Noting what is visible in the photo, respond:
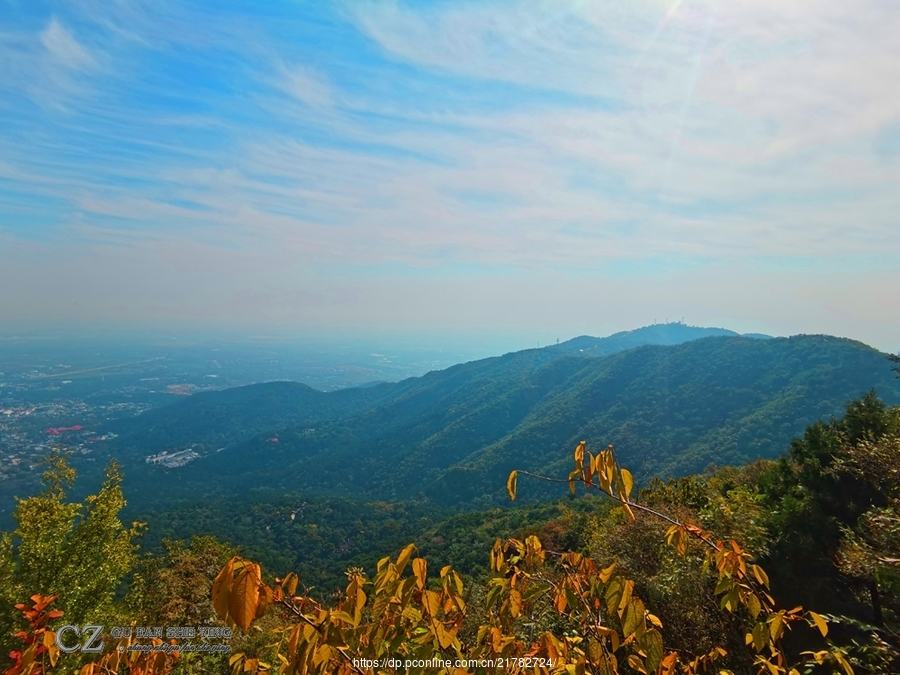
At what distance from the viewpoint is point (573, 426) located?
10856 cm

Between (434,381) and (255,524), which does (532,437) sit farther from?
(434,381)

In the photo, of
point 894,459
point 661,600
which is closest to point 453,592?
point 661,600

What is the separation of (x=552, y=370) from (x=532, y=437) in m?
56.6

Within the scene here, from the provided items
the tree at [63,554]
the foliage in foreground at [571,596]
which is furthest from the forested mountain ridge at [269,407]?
the foliage in foreground at [571,596]

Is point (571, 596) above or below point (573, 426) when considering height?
above

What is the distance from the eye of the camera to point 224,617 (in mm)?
1307

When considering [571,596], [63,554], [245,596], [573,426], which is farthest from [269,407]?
[245,596]

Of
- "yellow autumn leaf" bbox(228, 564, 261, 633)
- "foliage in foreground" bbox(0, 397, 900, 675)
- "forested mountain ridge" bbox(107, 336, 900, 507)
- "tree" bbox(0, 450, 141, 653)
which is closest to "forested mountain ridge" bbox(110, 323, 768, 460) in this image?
"forested mountain ridge" bbox(107, 336, 900, 507)

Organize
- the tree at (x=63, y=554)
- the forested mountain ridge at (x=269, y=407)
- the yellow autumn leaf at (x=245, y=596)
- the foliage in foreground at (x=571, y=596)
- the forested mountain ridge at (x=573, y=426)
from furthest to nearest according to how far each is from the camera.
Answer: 1. the forested mountain ridge at (x=269, y=407)
2. the forested mountain ridge at (x=573, y=426)
3. the tree at (x=63, y=554)
4. the foliage in foreground at (x=571, y=596)
5. the yellow autumn leaf at (x=245, y=596)

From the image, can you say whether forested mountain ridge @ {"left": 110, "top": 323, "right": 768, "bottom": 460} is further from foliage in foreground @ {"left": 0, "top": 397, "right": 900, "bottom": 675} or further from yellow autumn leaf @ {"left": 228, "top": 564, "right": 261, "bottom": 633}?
yellow autumn leaf @ {"left": 228, "top": 564, "right": 261, "bottom": 633}

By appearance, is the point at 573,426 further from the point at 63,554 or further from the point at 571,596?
the point at 571,596

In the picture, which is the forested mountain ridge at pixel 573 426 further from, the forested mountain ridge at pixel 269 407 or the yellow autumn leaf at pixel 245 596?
the yellow autumn leaf at pixel 245 596

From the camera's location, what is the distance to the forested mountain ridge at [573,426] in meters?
84.2

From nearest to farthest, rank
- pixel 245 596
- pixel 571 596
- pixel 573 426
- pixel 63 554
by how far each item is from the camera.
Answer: pixel 245 596 < pixel 571 596 < pixel 63 554 < pixel 573 426
